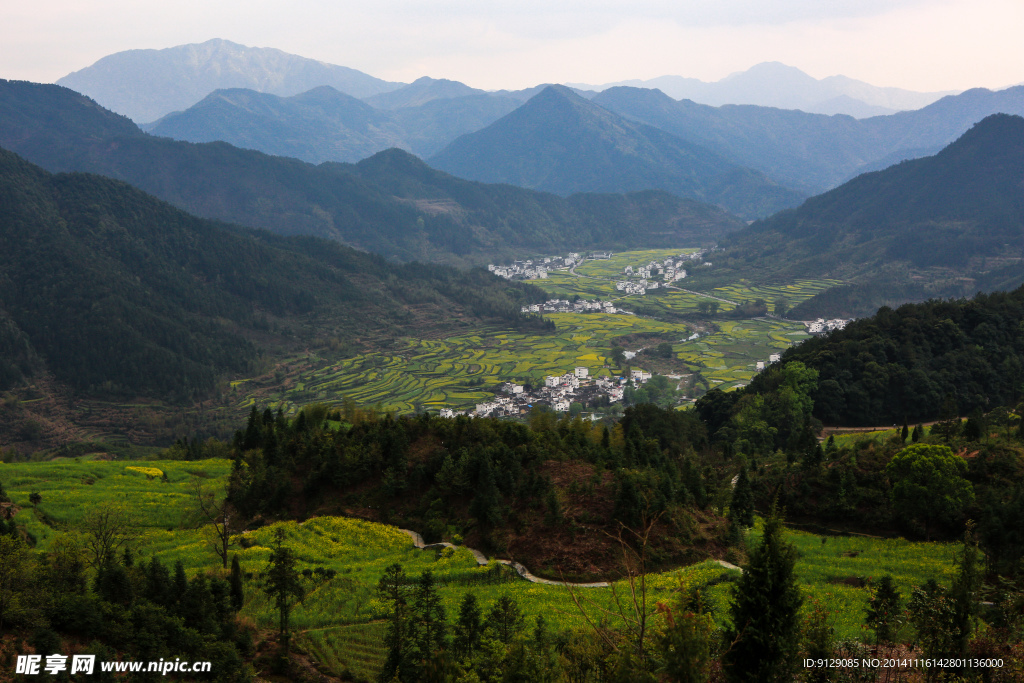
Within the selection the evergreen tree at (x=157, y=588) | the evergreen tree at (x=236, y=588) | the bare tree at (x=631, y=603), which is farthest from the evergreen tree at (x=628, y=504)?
the evergreen tree at (x=157, y=588)

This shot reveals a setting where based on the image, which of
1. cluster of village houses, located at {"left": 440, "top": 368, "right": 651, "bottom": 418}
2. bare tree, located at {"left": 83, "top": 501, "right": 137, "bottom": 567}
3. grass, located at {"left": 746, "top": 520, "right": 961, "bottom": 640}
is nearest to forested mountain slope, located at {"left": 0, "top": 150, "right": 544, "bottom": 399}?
cluster of village houses, located at {"left": 440, "top": 368, "right": 651, "bottom": 418}

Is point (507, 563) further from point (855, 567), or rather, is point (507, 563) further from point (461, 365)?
point (461, 365)

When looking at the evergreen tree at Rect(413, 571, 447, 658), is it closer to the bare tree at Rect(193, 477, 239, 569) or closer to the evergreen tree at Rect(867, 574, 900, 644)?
the evergreen tree at Rect(867, 574, 900, 644)

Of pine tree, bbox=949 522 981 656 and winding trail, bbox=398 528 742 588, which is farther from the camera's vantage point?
winding trail, bbox=398 528 742 588

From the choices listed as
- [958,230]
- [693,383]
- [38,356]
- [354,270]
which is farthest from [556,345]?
[958,230]

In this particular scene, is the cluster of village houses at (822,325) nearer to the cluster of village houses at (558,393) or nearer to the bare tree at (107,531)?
the cluster of village houses at (558,393)

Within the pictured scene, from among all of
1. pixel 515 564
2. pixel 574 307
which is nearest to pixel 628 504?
pixel 515 564
